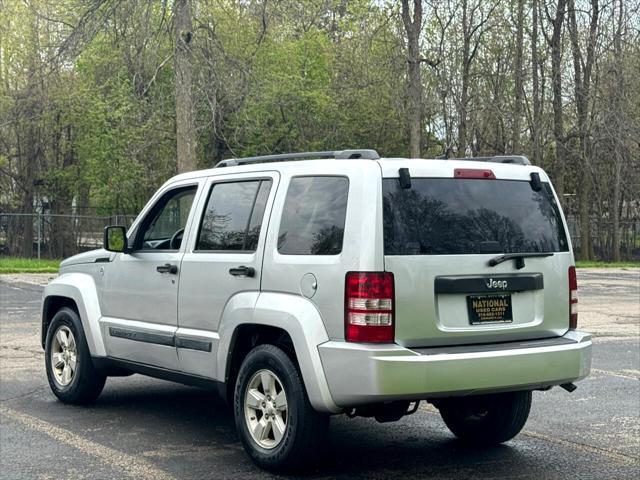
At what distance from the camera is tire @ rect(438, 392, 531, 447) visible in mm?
6762

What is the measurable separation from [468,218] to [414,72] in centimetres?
2835

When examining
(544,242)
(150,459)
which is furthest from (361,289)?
(150,459)

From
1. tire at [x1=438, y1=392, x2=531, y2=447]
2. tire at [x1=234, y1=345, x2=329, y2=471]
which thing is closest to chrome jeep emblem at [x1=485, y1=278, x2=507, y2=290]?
tire at [x1=438, y1=392, x2=531, y2=447]

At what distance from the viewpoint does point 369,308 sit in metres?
5.60

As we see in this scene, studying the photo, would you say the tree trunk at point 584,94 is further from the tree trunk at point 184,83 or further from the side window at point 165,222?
the side window at point 165,222

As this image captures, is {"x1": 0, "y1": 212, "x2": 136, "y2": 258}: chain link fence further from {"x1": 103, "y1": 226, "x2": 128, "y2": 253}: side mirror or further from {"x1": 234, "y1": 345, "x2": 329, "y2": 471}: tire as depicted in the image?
{"x1": 234, "y1": 345, "x2": 329, "y2": 471}: tire

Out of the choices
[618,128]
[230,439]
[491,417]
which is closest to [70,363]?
[230,439]

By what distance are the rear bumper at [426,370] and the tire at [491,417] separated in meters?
0.73

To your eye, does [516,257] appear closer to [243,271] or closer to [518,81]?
[243,271]

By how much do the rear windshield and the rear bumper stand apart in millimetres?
581

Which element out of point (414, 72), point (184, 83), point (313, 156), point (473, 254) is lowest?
point (473, 254)

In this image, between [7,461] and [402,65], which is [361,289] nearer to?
[7,461]

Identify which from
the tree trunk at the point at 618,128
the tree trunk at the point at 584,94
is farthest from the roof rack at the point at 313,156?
the tree trunk at the point at 618,128

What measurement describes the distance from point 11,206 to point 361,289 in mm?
35968
